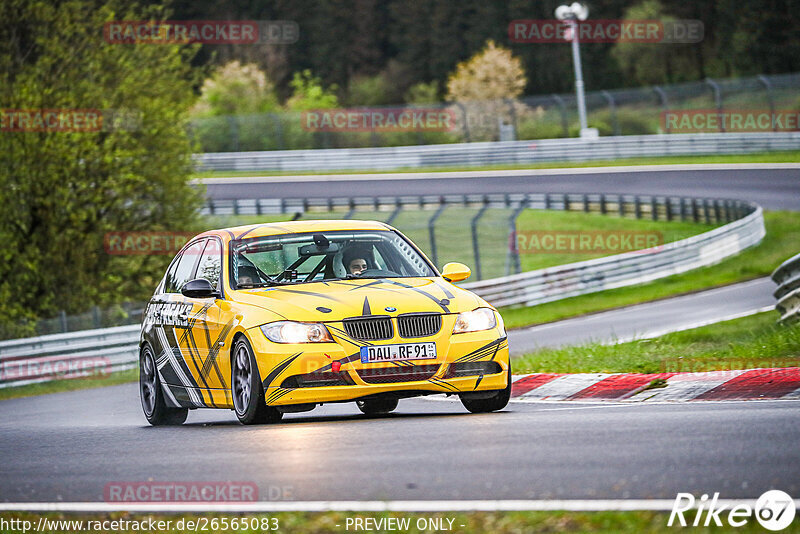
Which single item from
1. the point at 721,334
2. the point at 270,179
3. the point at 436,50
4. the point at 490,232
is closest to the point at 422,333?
the point at 721,334

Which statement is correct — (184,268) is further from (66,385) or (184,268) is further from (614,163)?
(614,163)

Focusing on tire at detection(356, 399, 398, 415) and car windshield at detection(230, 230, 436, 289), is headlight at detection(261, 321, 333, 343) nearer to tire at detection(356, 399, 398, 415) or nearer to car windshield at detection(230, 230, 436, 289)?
car windshield at detection(230, 230, 436, 289)

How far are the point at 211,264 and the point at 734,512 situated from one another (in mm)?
6508

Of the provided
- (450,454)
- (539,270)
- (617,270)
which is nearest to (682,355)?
(450,454)

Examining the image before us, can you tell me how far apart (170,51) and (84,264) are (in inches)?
233

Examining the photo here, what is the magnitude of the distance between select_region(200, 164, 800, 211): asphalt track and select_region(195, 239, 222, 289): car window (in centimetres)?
3158

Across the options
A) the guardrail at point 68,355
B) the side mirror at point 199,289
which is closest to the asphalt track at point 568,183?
the guardrail at point 68,355

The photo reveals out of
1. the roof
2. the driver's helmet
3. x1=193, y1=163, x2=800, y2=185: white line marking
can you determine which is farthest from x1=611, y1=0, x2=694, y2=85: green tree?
the driver's helmet

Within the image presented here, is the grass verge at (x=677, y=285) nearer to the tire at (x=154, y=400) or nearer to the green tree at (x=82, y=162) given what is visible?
the green tree at (x=82, y=162)

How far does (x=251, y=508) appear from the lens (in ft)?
20.3

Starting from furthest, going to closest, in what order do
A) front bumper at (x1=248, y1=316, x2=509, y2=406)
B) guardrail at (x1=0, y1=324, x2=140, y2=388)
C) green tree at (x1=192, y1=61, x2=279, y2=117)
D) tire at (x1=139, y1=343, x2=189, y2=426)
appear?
green tree at (x1=192, y1=61, x2=279, y2=117) < guardrail at (x1=0, y1=324, x2=140, y2=388) < tire at (x1=139, y1=343, x2=189, y2=426) < front bumper at (x1=248, y1=316, x2=509, y2=406)

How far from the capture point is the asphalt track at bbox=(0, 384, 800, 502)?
20.4 ft

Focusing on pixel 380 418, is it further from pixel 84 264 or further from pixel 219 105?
pixel 219 105

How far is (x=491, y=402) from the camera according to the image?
10.2 metres
